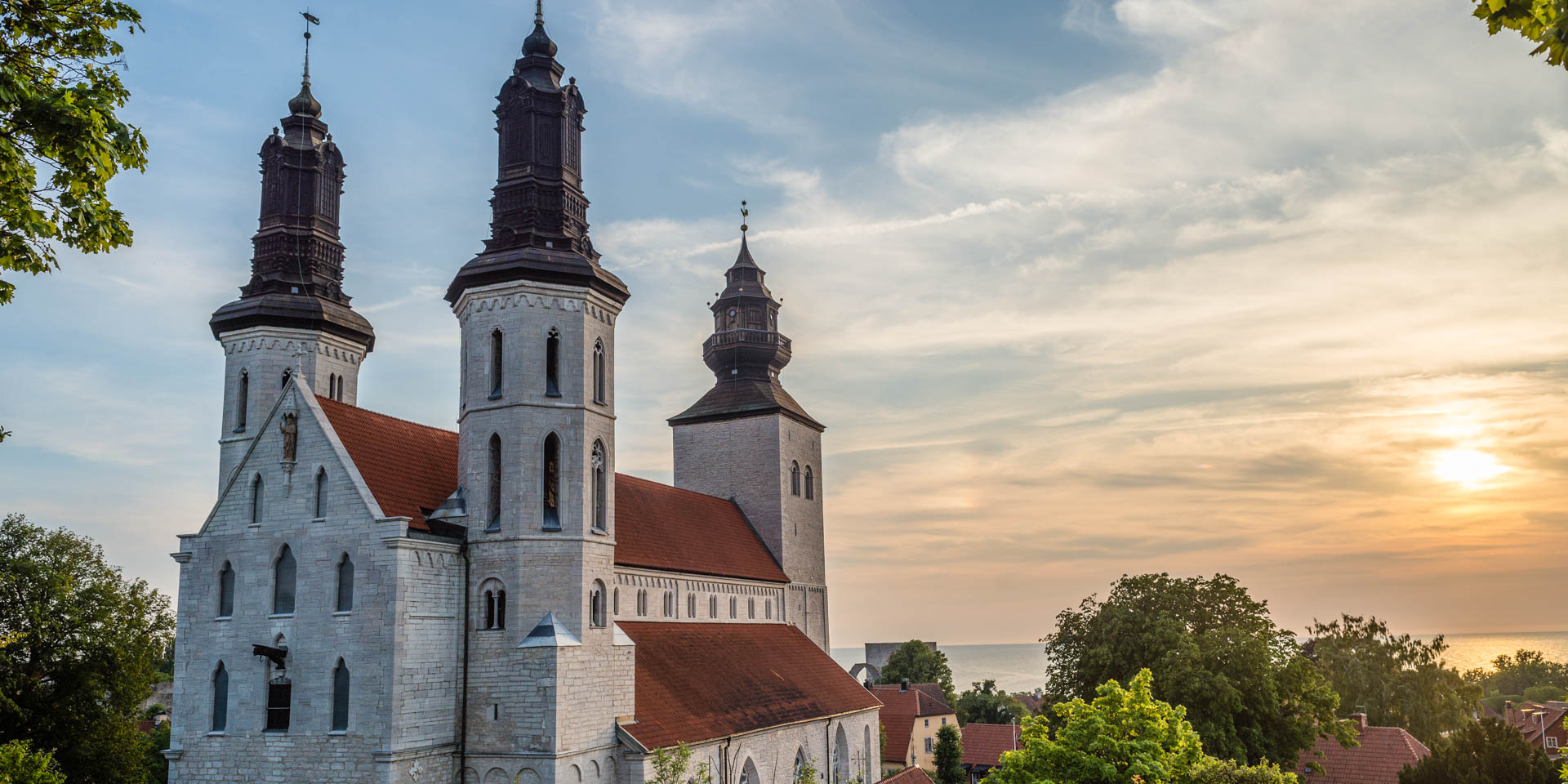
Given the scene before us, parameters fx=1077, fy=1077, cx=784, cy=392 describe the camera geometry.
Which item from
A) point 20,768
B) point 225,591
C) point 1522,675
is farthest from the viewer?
point 1522,675

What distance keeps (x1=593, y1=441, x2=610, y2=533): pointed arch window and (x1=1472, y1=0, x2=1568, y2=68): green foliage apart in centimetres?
2436

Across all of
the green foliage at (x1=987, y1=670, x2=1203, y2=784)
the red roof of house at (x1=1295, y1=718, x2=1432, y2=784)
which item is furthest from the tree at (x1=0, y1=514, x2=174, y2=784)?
the red roof of house at (x1=1295, y1=718, x2=1432, y2=784)

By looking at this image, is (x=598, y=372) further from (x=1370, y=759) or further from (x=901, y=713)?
(x=901, y=713)

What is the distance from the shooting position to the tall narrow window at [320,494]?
88.3 feet

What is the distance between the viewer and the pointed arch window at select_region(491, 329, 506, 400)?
2844 cm

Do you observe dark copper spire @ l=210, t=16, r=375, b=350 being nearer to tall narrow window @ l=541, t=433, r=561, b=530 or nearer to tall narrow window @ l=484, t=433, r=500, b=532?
tall narrow window @ l=484, t=433, r=500, b=532

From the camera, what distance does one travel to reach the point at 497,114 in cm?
3020

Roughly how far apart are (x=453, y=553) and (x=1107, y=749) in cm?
1651

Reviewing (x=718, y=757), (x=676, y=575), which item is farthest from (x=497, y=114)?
(x=718, y=757)

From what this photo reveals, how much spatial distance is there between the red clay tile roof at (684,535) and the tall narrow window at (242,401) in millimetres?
12343

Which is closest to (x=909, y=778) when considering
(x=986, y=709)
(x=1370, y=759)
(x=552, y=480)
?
(x=552, y=480)

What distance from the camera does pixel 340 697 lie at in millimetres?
25578

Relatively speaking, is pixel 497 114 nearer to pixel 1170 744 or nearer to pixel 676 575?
pixel 676 575

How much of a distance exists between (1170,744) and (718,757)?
12674 mm
